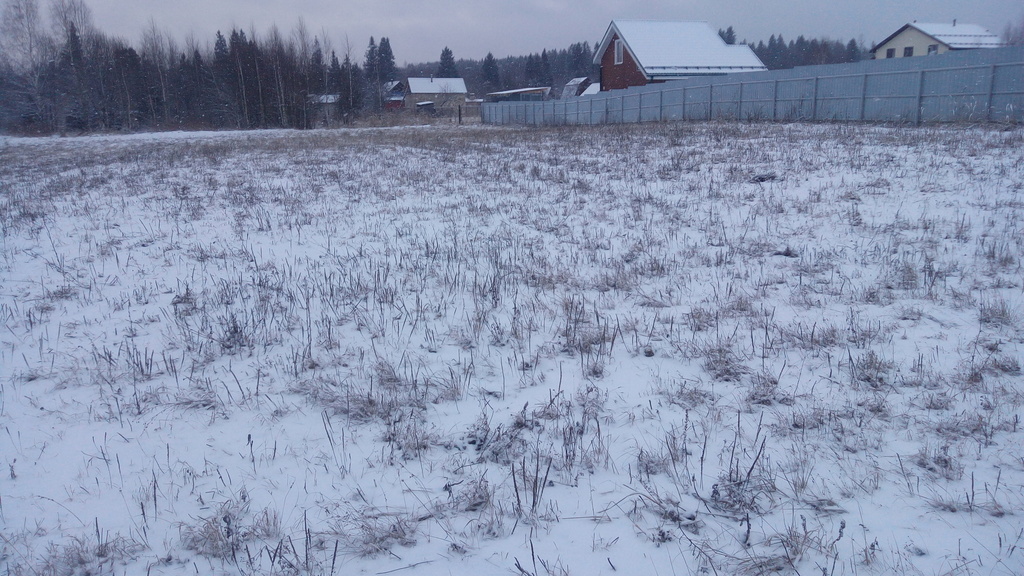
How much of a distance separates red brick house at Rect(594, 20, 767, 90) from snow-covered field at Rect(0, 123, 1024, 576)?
3058 centimetres

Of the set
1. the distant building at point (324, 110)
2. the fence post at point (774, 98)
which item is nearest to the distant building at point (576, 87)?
the distant building at point (324, 110)

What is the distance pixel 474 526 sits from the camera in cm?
277

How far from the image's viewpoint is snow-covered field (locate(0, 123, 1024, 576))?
267 centimetres

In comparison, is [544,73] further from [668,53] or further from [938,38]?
[668,53]

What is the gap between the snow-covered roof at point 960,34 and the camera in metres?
49.4

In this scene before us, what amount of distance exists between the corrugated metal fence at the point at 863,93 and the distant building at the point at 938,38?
34.1 meters

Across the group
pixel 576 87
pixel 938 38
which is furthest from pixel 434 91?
pixel 938 38

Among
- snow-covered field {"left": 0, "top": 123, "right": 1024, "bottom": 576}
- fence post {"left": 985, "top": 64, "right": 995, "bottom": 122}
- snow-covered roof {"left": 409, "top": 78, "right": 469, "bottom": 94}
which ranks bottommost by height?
snow-covered field {"left": 0, "top": 123, "right": 1024, "bottom": 576}

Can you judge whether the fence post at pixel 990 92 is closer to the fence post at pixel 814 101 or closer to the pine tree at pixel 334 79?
the fence post at pixel 814 101

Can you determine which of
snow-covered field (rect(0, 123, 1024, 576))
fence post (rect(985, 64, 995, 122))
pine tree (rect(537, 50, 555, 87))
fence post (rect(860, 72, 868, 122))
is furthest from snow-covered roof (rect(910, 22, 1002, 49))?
pine tree (rect(537, 50, 555, 87))

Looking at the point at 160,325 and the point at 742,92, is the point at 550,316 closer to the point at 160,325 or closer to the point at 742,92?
the point at 160,325

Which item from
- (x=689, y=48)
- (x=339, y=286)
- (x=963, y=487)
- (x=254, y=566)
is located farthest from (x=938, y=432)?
(x=689, y=48)

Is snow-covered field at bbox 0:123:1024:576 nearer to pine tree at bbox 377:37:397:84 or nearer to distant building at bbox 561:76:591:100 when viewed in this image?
distant building at bbox 561:76:591:100

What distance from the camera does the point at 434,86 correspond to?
88312 mm
